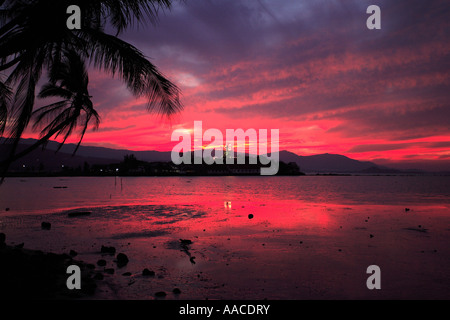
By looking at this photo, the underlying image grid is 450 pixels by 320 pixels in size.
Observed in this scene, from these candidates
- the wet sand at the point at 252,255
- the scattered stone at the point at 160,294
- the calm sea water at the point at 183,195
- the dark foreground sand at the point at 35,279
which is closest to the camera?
the dark foreground sand at the point at 35,279

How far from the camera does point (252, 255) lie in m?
10.8

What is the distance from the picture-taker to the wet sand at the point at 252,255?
7504 millimetres

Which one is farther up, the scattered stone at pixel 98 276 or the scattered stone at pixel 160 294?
the scattered stone at pixel 98 276

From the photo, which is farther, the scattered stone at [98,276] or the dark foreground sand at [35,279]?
the scattered stone at [98,276]

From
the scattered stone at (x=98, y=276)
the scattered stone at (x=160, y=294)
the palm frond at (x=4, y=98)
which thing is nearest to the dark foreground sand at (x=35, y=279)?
the scattered stone at (x=98, y=276)

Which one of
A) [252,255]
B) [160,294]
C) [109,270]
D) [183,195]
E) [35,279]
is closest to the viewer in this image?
[35,279]

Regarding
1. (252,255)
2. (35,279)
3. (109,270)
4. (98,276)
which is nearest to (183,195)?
(252,255)

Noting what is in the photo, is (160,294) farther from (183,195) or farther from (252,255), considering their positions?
(183,195)

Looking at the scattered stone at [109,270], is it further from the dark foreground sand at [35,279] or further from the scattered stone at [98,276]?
the dark foreground sand at [35,279]

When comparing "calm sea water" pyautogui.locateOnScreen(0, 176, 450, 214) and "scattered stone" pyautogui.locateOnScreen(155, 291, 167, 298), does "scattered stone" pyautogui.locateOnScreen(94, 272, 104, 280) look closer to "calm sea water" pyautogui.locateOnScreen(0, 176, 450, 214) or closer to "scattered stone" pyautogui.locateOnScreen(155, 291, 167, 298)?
"scattered stone" pyautogui.locateOnScreen(155, 291, 167, 298)

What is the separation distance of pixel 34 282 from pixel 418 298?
8.85 meters
